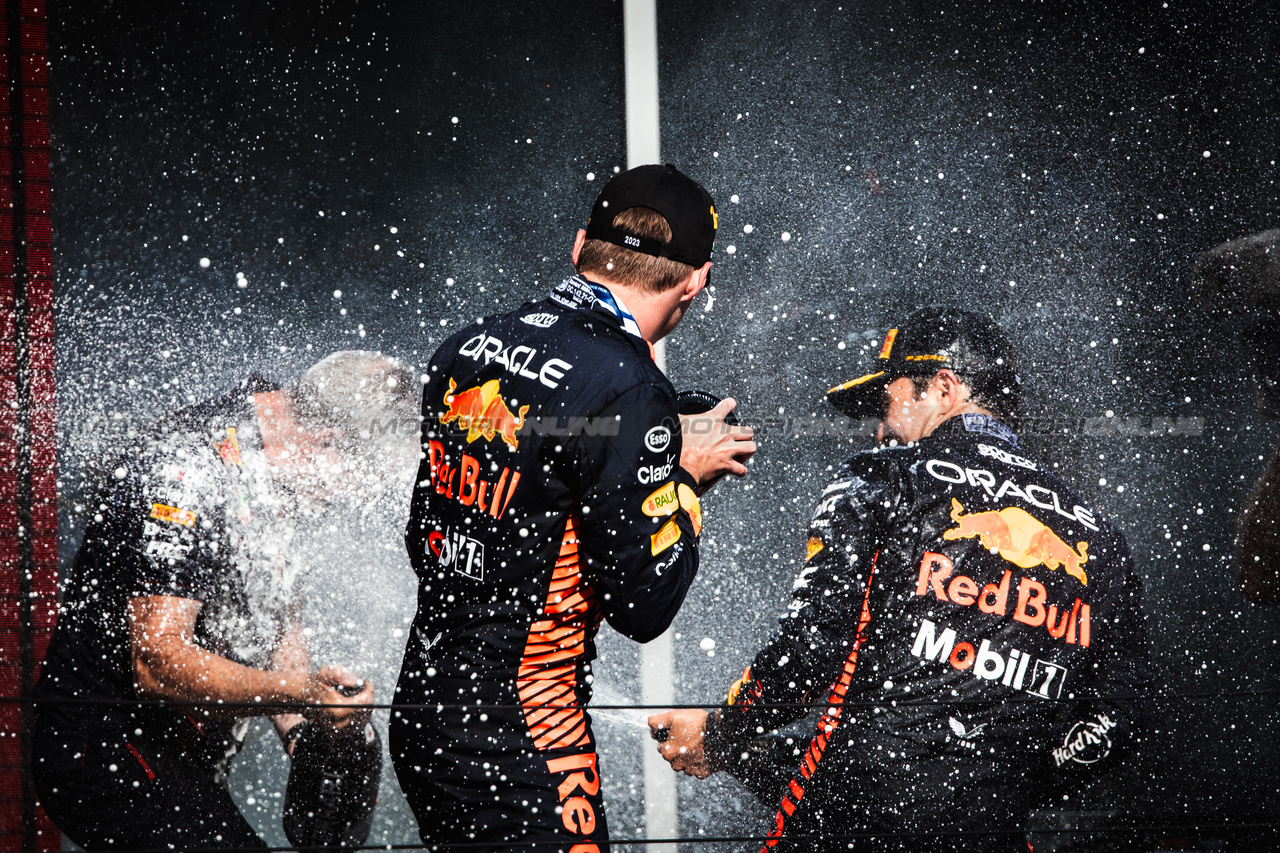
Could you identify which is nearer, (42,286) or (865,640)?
(865,640)

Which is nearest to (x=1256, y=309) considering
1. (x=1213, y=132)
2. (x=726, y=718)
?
(x=1213, y=132)

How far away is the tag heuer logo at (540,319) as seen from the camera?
1050mm

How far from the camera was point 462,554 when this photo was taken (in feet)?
3.33

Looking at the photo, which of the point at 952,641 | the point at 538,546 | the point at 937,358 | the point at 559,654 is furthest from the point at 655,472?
the point at 937,358

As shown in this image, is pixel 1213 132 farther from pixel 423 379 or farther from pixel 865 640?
pixel 423 379

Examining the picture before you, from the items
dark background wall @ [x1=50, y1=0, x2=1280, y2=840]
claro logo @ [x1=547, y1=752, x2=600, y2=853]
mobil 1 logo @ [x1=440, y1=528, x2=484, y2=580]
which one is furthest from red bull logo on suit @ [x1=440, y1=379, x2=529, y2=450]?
dark background wall @ [x1=50, y1=0, x2=1280, y2=840]

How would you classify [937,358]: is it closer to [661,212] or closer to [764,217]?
[764,217]

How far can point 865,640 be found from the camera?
1449 millimetres

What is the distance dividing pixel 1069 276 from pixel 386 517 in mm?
1435

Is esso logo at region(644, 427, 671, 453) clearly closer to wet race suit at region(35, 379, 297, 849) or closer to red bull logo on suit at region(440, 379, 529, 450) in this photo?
red bull logo on suit at region(440, 379, 529, 450)

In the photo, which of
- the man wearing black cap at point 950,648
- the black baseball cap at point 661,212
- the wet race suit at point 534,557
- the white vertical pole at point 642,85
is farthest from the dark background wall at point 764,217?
the wet race suit at point 534,557

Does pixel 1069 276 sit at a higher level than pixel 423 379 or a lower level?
higher

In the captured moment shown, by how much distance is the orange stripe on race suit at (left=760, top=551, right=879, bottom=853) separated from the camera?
1423mm

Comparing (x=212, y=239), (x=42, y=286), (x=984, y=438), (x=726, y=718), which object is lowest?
(x=726, y=718)
